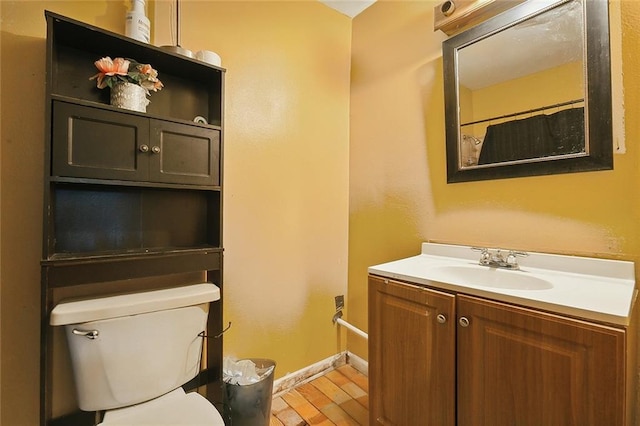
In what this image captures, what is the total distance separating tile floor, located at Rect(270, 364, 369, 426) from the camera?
4.77ft

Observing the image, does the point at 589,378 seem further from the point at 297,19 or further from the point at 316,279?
the point at 297,19

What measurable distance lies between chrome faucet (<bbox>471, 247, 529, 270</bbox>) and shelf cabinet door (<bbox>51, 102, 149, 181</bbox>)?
1.44 m

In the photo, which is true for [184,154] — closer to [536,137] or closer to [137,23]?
[137,23]

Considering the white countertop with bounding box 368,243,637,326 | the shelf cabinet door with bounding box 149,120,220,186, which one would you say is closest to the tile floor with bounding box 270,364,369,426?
the white countertop with bounding box 368,243,637,326

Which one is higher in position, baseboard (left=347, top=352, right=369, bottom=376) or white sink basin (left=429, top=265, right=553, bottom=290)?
white sink basin (left=429, top=265, right=553, bottom=290)

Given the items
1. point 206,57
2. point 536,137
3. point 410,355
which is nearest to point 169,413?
point 410,355

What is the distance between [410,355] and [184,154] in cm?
119

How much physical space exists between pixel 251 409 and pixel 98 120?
1297 mm

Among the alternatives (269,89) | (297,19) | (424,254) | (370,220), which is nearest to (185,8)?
(269,89)

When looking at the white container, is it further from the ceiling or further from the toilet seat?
the toilet seat

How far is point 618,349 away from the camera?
2.26ft

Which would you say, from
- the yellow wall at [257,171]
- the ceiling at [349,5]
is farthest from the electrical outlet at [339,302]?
the ceiling at [349,5]

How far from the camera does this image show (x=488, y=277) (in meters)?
1.21

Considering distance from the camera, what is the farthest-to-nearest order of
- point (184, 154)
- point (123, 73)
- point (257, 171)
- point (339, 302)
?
1. point (339, 302)
2. point (257, 171)
3. point (184, 154)
4. point (123, 73)
